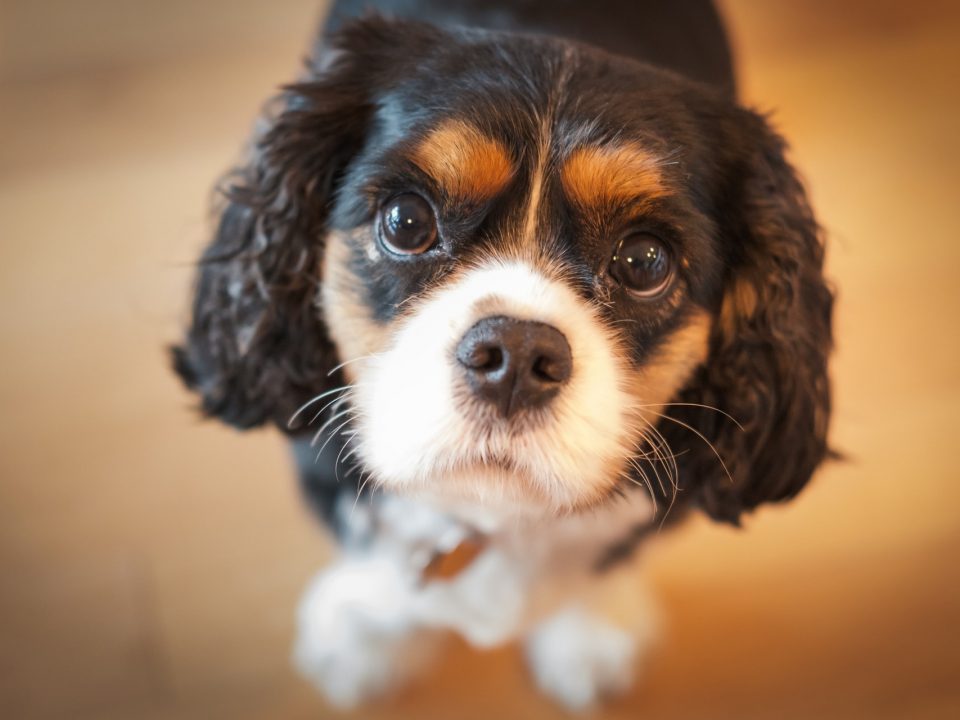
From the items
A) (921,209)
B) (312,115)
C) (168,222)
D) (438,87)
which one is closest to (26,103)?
(168,222)

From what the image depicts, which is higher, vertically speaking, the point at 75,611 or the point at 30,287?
the point at 30,287

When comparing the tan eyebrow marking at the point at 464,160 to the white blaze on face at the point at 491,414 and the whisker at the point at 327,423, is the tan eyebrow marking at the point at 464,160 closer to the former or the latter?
the white blaze on face at the point at 491,414

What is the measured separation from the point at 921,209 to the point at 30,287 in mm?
2729

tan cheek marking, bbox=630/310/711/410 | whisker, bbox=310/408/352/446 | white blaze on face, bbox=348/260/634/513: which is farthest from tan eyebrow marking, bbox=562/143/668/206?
whisker, bbox=310/408/352/446

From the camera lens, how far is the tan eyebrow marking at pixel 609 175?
4.32 feet

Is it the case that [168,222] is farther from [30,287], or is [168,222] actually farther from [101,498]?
[101,498]

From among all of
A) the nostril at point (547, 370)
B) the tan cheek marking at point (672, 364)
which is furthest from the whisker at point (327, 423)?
the tan cheek marking at point (672, 364)

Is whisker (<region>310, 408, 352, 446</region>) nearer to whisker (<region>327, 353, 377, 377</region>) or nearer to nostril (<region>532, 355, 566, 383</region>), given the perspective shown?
whisker (<region>327, 353, 377, 377</region>)

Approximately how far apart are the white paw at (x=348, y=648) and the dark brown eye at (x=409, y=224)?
3.18ft

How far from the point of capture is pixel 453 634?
2.26m

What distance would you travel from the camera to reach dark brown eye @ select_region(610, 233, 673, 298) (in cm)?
139

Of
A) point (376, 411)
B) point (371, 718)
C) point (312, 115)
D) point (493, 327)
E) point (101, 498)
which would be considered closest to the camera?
point (493, 327)

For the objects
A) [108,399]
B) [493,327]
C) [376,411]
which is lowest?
[108,399]

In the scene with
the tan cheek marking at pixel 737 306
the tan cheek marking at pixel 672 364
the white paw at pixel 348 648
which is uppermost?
the tan cheek marking at pixel 737 306
